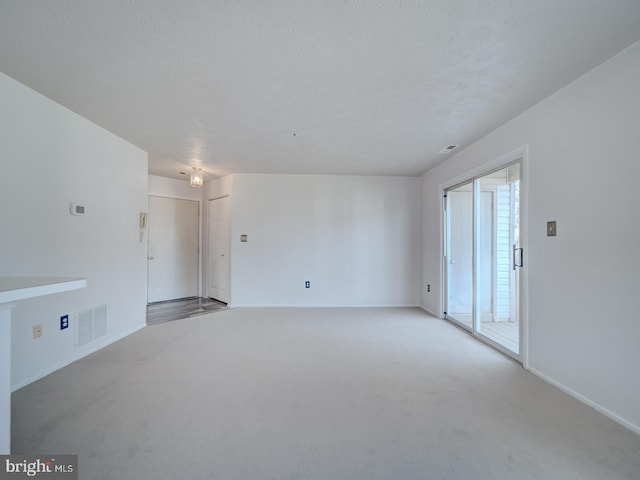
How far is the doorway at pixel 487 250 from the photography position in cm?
390

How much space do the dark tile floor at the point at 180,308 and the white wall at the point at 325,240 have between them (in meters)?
0.54

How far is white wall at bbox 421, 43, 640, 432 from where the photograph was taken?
1.78 metres

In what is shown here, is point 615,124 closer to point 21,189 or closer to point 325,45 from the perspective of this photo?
point 325,45

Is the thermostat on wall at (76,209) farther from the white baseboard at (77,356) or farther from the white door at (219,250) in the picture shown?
the white door at (219,250)

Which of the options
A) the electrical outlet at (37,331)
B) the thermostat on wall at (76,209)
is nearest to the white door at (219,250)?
the thermostat on wall at (76,209)

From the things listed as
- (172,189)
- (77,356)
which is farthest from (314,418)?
(172,189)

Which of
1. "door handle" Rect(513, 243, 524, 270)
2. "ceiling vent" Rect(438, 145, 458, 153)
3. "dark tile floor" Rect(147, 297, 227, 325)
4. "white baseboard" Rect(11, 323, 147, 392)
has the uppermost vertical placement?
"ceiling vent" Rect(438, 145, 458, 153)

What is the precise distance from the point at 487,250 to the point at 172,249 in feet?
18.6

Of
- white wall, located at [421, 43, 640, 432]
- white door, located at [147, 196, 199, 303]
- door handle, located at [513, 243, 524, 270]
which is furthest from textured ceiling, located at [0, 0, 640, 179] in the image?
white door, located at [147, 196, 199, 303]

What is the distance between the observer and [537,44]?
170 cm

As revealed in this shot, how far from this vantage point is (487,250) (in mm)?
4035

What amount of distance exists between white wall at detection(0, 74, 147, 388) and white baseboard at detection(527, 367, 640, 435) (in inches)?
170

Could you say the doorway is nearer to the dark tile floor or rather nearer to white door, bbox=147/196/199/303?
the dark tile floor

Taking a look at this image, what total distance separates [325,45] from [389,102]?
91cm
